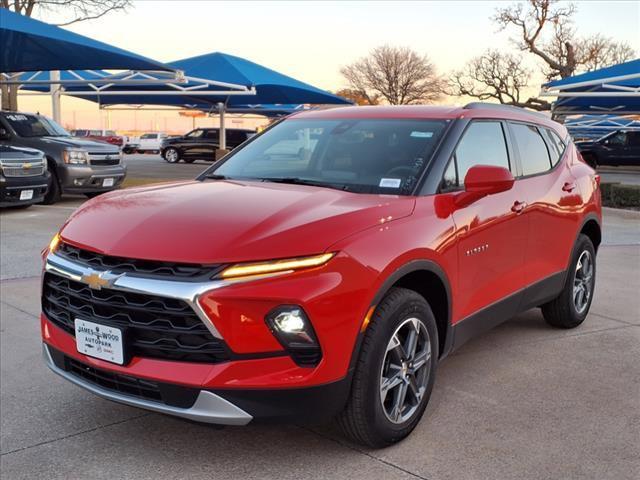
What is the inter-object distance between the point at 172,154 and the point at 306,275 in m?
31.3

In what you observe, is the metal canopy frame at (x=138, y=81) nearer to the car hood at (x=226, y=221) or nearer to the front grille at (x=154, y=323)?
the car hood at (x=226, y=221)

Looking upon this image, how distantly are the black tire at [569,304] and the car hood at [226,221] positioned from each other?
2.34m

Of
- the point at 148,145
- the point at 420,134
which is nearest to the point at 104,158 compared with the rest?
the point at 420,134

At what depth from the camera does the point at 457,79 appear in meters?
48.1

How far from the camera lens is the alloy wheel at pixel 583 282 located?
17.4 ft

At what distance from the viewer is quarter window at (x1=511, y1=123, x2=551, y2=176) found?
4.58 m

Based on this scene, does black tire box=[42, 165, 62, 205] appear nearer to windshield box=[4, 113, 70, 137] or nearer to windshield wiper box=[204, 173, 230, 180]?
windshield box=[4, 113, 70, 137]

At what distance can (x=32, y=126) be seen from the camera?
13.2 meters

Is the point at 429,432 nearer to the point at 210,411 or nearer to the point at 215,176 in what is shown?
the point at 210,411

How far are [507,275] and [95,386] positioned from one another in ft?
8.19

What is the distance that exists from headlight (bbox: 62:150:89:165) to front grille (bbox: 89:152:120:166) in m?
0.12

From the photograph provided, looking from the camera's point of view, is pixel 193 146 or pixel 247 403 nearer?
pixel 247 403

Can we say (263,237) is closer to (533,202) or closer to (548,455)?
(548,455)

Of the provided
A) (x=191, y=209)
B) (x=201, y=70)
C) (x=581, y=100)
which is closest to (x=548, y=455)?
(x=191, y=209)
